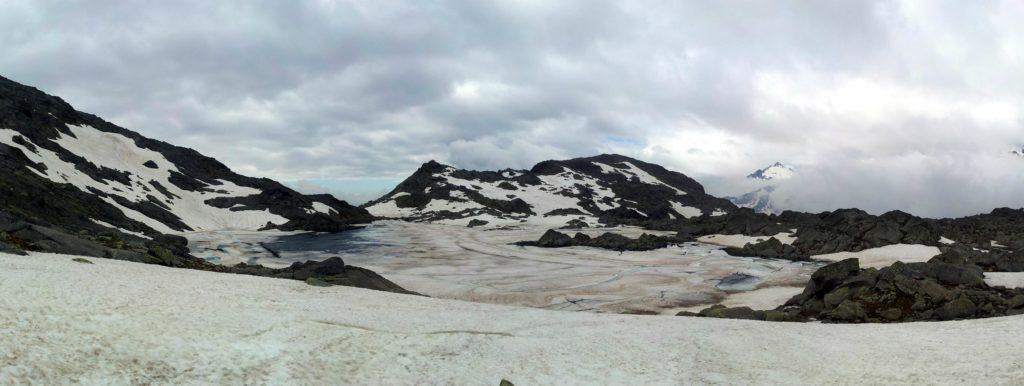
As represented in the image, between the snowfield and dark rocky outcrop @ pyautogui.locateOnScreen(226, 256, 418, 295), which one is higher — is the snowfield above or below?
above

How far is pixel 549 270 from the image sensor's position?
49.2 meters

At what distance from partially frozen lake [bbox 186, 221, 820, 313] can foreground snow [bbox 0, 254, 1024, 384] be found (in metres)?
13.9

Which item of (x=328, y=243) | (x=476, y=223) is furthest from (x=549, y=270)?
(x=476, y=223)

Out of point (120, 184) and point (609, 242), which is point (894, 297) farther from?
point (120, 184)

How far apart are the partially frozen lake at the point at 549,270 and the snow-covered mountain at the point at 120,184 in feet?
40.9

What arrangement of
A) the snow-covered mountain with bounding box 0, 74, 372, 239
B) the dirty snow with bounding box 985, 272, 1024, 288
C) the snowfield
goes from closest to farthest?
the dirty snow with bounding box 985, 272, 1024, 288
the snow-covered mountain with bounding box 0, 74, 372, 239
the snowfield

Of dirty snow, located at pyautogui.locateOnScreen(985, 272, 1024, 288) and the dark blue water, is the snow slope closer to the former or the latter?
dirty snow, located at pyautogui.locateOnScreen(985, 272, 1024, 288)

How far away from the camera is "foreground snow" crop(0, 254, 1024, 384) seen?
38.8ft

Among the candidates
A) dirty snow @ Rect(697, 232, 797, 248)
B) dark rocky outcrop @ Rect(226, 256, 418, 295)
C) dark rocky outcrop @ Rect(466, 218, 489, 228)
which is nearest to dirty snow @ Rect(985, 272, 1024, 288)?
dark rocky outcrop @ Rect(226, 256, 418, 295)

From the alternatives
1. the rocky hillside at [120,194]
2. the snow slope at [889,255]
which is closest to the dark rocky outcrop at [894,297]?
the rocky hillside at [120,194]

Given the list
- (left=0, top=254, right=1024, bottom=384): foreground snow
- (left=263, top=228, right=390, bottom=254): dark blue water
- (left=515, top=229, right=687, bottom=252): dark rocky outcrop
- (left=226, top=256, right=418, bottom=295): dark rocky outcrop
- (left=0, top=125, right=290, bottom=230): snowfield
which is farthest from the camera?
(left=0, top=125, right=290, bottom=230): snowfield

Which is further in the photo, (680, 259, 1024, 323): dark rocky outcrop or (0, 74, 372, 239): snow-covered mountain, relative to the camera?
(0, 74, 372, 239): snow-covered mountain

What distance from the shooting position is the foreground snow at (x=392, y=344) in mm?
11836

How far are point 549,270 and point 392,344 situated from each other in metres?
35.1
